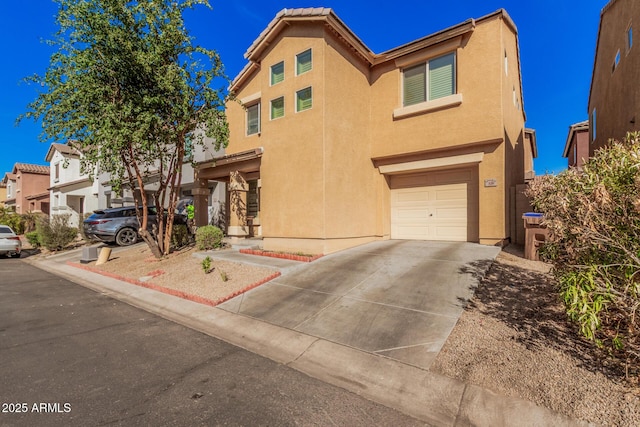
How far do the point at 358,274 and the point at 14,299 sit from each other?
26.7ft

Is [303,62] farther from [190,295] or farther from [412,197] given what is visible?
[190,295]

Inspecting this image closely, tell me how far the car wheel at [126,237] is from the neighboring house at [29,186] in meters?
23.5

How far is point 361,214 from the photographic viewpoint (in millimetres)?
10391

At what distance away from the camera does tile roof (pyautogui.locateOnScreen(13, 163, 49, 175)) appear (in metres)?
31.0

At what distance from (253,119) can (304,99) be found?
A: 3390 mm

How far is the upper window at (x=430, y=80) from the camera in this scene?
9594 mm

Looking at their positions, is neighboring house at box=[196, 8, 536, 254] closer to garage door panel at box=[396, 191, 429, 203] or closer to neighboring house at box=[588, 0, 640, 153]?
garage door panel at box=[396, 191, 429, 203]

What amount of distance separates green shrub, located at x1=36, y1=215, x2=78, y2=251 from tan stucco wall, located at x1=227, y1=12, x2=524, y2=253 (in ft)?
40.6

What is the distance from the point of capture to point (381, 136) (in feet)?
35.4

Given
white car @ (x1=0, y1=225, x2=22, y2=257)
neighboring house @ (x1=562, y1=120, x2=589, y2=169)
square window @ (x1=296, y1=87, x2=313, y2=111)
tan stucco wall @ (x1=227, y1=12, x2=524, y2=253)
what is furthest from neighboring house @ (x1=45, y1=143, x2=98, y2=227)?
neighboring house @ (x1=562, y1=120, x2=589, y2=169)

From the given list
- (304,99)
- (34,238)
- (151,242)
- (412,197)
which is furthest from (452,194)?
(34,238)

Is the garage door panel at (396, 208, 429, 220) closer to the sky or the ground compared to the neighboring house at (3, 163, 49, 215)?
closer to the ground

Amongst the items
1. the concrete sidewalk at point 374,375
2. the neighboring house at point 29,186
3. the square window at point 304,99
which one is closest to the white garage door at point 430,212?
the square window at point 304,99

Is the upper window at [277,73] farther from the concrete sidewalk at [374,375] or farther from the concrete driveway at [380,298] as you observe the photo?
the concrete sidewalk at [374,375]
